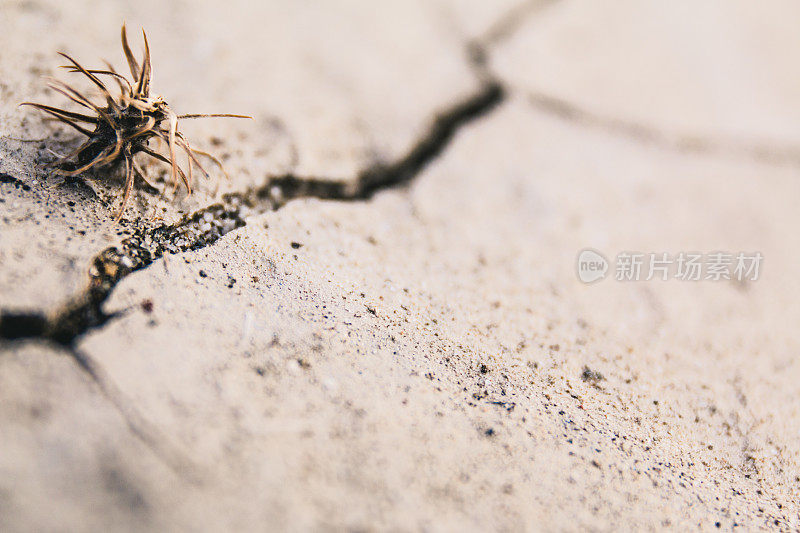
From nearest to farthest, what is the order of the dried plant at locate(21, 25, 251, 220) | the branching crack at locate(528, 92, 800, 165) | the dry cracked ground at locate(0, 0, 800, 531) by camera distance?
the dry cracked ground at locate(0, 0, 800, 531) → the dried plant at locate(21, 25, 251, 220) → the branching crack at locate(528, 92, 800, 165)

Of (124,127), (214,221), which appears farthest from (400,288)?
(124,127)

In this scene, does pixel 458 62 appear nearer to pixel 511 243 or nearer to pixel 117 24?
pixel 511 243

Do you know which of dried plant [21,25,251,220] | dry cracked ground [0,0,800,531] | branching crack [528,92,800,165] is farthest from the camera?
branching crack [528,92,800,165]

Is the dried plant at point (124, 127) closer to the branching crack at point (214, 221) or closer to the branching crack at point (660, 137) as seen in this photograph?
the branching crack at point (214, 221)

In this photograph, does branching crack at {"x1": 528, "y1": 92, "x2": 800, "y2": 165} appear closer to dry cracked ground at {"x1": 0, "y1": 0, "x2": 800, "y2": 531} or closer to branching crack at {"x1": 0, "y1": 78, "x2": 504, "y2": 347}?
dry cracked ground at {"x1": 0, "y1": 0, "x2": 800, "y2": 531}

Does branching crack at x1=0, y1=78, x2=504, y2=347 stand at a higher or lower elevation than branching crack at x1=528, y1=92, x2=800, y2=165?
lower

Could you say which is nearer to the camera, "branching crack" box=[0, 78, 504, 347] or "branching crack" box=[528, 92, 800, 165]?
"branching crack" box=[0, 78, 504, 347]

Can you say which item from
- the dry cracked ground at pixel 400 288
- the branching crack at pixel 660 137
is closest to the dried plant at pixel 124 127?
the dry cracked ground at pixel 400 288

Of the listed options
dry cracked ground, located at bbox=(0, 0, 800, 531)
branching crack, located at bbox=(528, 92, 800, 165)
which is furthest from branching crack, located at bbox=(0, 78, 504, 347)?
branching crack, located at bbox=(528, 92, 800, 165)

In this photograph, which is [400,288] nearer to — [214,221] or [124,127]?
[214,221]
